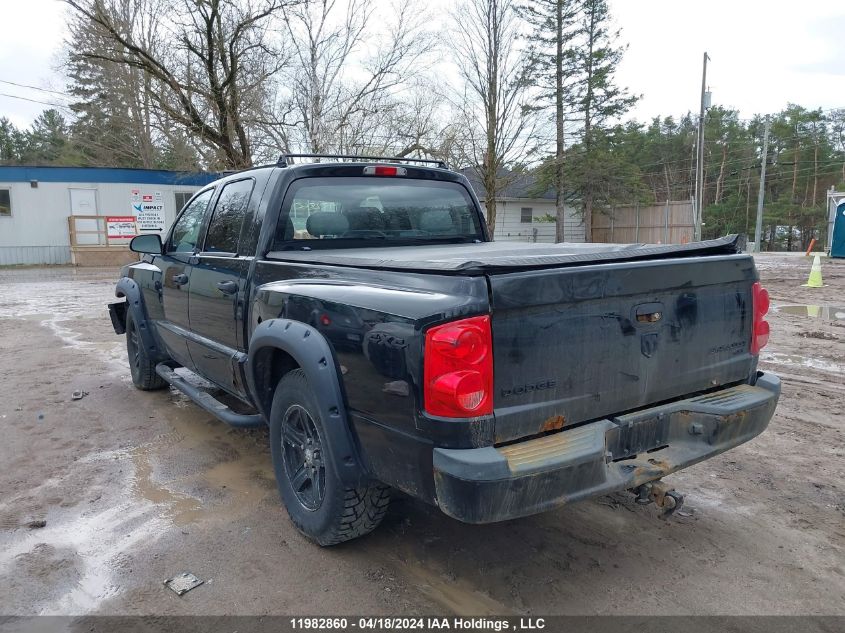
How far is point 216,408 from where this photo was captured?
159 inches

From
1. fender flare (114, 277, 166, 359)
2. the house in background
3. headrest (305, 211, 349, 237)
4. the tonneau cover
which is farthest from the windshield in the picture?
the house in background

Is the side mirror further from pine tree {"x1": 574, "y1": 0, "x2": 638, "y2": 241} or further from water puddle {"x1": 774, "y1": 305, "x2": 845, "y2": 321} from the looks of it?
pine tree {"x1": 574, "y1": 0, "x2": 638, "y2": 241}

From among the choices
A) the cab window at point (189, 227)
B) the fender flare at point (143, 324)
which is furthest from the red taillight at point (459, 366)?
the fender flare at point (143, 324)

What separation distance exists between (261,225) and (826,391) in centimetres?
532

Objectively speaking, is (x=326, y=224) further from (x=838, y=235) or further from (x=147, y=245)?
(x=838, y=235)

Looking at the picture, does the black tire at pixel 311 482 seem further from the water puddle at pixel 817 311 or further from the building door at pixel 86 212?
the building door at pixel 86 212

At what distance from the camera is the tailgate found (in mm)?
2344

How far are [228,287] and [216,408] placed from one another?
2.70 ft

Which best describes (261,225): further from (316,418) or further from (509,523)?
(509,523)

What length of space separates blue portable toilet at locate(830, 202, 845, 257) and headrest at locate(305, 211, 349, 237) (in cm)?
2488

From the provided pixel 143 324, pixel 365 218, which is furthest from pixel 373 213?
pixel 143 324

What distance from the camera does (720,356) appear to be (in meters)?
3.02

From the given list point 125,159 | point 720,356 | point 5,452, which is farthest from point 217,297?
point 125,159

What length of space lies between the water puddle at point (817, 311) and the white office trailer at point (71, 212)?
2113 cm
